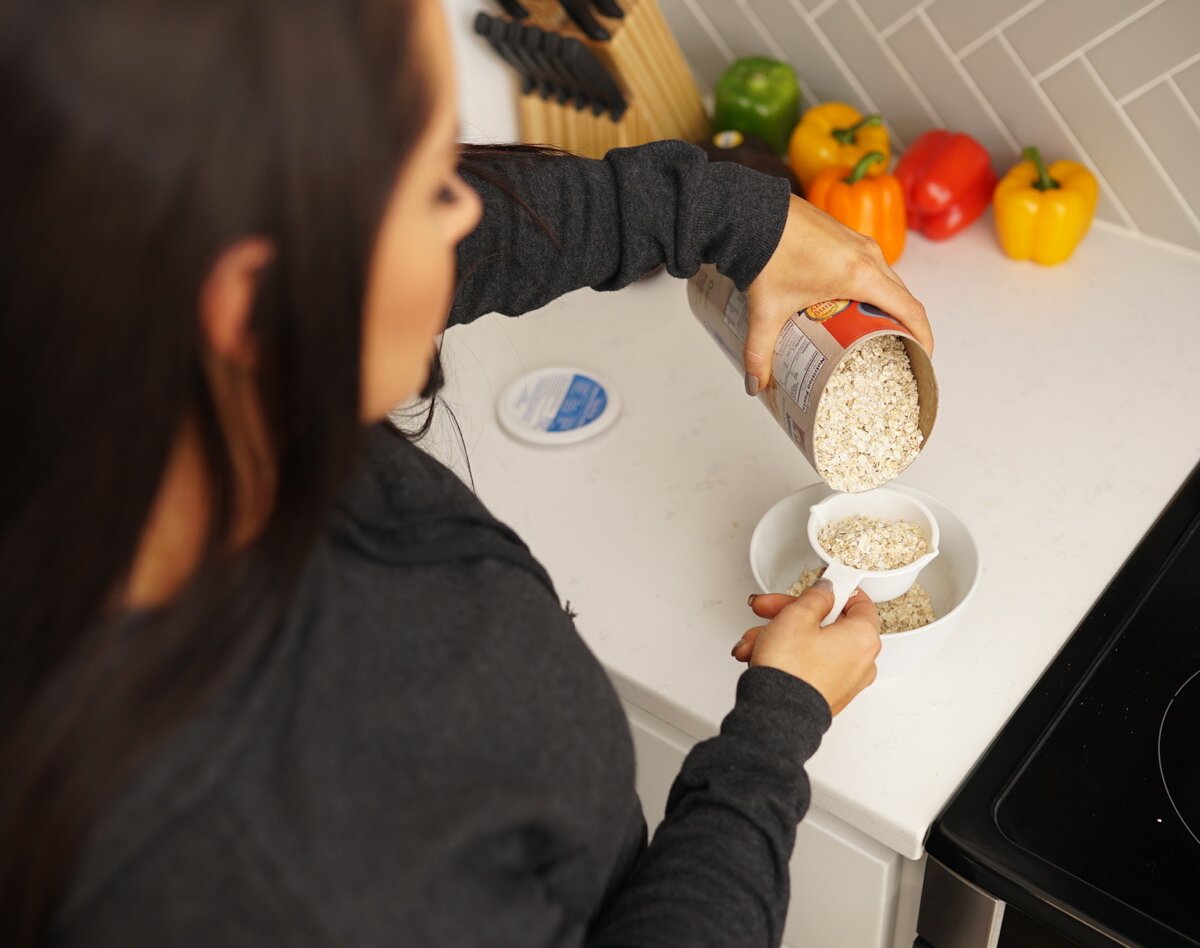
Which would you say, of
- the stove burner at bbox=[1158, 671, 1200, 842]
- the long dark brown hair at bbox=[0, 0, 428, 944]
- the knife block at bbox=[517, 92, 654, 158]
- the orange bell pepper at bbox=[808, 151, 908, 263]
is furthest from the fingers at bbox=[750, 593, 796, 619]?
the knife block at bbox=[517, 92, 654, 158]

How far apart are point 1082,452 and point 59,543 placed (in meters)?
0.90

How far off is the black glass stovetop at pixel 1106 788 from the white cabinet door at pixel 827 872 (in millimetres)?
76

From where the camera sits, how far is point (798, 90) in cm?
142

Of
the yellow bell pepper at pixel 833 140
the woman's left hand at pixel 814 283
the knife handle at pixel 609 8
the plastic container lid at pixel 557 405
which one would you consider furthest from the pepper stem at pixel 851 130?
the woman's left hand at pixel 814 283

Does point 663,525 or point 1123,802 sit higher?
point 663,525

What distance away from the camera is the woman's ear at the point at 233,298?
1.22 feet

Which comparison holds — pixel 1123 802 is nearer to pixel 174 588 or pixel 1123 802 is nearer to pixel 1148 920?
pixel 1148 920

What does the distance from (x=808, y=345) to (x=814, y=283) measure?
0.05m

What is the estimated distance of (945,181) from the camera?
1.27m

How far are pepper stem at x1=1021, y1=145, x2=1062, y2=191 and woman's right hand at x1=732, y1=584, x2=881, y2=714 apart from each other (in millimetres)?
647

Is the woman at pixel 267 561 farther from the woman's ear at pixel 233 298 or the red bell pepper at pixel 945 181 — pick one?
the red bell pepper at pixel 945 181

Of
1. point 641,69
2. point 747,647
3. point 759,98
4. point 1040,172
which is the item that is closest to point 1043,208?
point 1040,172

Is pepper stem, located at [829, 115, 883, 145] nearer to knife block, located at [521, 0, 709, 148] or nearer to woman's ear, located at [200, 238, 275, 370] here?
knife block, located at [521, 0, 709, 148]

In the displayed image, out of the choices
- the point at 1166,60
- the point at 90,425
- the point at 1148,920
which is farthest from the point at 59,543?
the point at 1166,60
